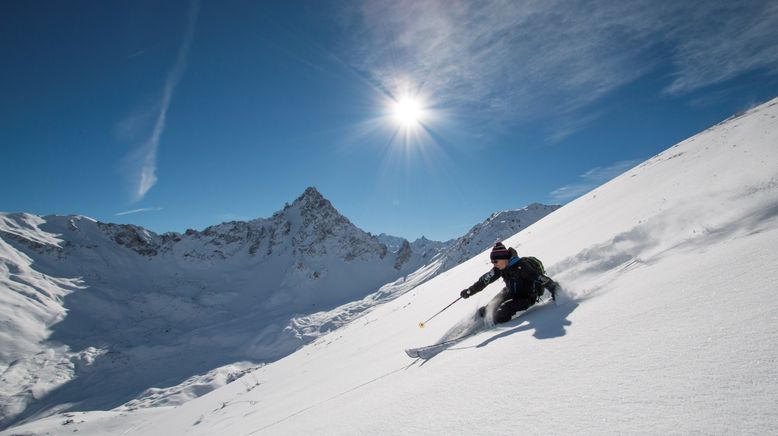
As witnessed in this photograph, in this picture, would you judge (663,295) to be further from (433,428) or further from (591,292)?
(433,428)

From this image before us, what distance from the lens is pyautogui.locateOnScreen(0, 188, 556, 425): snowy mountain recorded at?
55062 millimetres

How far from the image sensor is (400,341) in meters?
5.89

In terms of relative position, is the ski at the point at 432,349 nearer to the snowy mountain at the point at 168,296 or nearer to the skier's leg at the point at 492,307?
the skier's leg at the point at 492,307

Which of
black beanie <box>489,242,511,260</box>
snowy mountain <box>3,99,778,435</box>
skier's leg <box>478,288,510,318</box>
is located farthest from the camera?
black beanie <box>489,242,511,260</box>

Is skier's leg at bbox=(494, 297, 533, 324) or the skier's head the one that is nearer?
skier's leg at bbox=(494, 297, 533, 324)

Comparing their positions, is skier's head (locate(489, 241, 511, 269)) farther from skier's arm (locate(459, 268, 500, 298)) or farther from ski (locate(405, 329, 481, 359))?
ski (locate(405, 329, 481, 359))

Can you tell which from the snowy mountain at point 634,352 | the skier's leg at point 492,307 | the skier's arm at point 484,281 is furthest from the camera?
the skier's arm at point 484,281

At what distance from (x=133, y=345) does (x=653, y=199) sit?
83.3 metres

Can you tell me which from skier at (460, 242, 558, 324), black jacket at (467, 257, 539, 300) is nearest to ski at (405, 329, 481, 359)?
skier at (460, 242, 558, 324)

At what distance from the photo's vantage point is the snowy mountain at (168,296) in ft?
181

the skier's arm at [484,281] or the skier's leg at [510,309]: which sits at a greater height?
the skier's arm at [484,281]

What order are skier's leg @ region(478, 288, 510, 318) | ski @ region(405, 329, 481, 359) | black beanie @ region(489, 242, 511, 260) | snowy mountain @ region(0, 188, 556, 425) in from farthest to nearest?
snowy mountain @ region(0, 188, 556, 425) < black beanie @ region(489, 242, 511, 260) < skier's leg @ region(478, 288, 510, 318) < ski @ region(405, 329, 481, 359)

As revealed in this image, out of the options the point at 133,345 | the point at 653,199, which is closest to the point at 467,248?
the point at 133,345

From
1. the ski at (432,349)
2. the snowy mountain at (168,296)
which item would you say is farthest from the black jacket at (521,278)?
the snowy mountain at (168,296)
